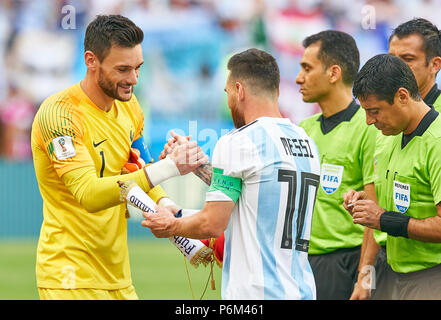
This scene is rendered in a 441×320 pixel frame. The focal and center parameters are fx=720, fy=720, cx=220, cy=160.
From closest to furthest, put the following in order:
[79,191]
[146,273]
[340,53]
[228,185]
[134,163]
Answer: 1. [228,185]
2. [79,191]
3. [134,163]
4. [340,53]
5. [146,273]

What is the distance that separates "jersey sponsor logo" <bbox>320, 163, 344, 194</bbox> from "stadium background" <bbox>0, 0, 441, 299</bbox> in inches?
340

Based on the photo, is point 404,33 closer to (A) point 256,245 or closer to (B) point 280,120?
(B) point 280,120

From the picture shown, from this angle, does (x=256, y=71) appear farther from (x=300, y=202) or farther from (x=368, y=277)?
(x=368, y=277)

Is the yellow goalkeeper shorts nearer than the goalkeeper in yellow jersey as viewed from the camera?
No

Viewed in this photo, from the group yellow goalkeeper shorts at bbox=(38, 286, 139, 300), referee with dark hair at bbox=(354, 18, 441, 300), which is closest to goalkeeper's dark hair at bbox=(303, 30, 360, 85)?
referee with dark hair at bbox=(354, 18, 441, 300)

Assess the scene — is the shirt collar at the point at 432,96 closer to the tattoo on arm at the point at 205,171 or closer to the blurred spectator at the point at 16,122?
the tattoo on arm at the point at 205,171

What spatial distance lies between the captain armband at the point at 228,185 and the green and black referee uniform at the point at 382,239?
147 centimetres

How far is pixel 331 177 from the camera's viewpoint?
5.77m

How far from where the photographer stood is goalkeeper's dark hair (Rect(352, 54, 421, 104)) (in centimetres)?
462

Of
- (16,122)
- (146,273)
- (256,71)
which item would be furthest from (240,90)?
(16,122)

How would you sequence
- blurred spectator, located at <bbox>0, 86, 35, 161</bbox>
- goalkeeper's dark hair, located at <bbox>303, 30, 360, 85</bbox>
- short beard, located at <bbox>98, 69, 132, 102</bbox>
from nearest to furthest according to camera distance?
short beard, located at <bbox>98, 69, 132, 102</bbox> → goalkeeper's dark hair, located at <bbox>303, 30, 360, 85</bbox> → blurred spectator, located at <bbox>0, 86, 35, 161</bbox>

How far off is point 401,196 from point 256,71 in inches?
52.4

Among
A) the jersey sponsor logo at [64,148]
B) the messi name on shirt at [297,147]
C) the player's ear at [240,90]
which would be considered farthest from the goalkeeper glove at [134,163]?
the messi name on shirt at [297,147]

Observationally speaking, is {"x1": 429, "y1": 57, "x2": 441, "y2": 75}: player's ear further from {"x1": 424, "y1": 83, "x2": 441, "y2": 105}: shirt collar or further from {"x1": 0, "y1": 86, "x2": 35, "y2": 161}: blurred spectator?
{"x1": 0, "y1": 86, "x2": 35, "y2": 161}: blurred spectator
